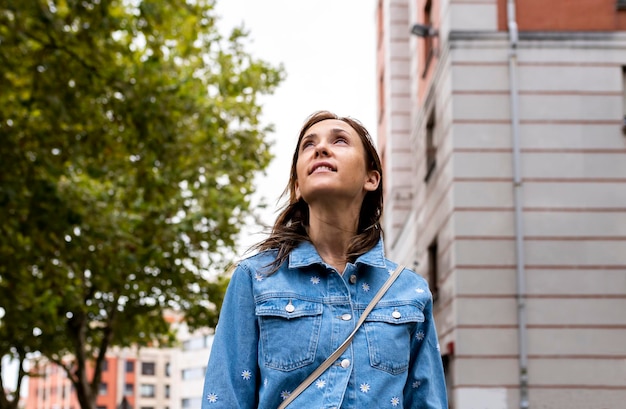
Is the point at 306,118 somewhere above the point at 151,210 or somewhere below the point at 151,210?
below

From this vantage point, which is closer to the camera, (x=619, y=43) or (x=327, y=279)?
(x=327, y=279)

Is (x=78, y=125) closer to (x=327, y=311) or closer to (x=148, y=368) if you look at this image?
(x=327, y=311)

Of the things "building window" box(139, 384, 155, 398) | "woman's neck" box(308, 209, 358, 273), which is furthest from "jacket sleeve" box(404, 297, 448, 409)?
"building window" box(139, 384, 155, 398)

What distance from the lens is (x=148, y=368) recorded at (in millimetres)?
128875

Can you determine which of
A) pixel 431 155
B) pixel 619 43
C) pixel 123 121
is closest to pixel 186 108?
pixel 123 121

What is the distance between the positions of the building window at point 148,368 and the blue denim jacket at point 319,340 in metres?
129

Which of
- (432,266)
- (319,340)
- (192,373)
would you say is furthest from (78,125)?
(192,373)

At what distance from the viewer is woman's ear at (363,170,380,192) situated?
317 centimetres

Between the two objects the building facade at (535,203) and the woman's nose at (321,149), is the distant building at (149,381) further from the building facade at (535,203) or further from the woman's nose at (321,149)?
the woman's nose at (321,149)

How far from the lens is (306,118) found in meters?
3.18

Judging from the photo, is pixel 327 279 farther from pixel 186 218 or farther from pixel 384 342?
pixel 186 218

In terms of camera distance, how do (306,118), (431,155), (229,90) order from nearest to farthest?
(306,118), (431,155), (229,90)

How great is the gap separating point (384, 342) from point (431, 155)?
1876 cm

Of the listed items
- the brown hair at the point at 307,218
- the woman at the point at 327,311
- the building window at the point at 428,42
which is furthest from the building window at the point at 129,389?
the woman at the point at 327,311
